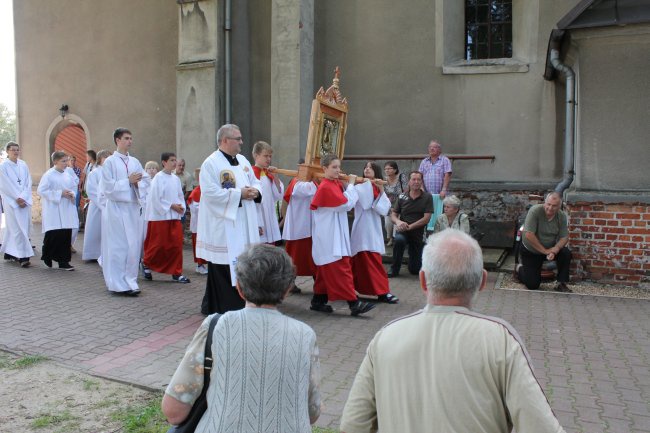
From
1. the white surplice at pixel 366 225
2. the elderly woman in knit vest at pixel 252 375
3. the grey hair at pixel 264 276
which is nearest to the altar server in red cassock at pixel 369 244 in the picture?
the white surplice at pixel 366 225

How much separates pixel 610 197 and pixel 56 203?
846 cm

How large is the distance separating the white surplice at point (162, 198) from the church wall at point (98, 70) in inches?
210

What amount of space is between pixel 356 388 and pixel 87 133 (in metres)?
15.1

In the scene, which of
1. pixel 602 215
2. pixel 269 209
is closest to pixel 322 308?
pixel 269 209

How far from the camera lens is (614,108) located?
831 centimetres

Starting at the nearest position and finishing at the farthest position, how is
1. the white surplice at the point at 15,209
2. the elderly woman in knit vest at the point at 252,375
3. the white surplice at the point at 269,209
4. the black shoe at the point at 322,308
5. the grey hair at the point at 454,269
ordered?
1. the grey hair at the point at 454,269
2. the elderly woman in knit vest at the point at 252,375
3. the black shoe at the point at 322,308
4. the white surplice at the point at 269,209
5. the white surplice at the point at 15,209

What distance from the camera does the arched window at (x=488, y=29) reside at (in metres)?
11.8

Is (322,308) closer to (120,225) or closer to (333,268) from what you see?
(333,268)

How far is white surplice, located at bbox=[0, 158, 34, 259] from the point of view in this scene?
10.1m

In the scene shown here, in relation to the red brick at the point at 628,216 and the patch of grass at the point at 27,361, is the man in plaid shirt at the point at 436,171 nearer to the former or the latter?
the red brick at the point at 628,216

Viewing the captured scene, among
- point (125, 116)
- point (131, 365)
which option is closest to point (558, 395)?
point (131, 365)

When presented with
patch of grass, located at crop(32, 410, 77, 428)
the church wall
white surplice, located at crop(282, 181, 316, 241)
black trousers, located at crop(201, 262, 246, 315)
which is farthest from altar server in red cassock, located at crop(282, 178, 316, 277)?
the church wall

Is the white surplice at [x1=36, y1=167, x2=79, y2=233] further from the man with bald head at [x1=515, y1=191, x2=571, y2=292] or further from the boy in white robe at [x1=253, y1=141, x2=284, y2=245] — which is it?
the man with bald head at [x1=515, y1=191, x2=571, y2=292]

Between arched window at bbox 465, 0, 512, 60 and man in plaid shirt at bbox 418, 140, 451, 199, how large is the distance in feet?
8.37
